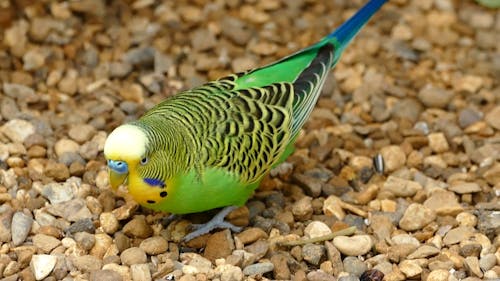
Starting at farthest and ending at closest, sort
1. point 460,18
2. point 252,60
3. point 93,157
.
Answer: point 460,18
point 252,60
point 93,157

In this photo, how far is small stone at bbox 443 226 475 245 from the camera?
4.18 m

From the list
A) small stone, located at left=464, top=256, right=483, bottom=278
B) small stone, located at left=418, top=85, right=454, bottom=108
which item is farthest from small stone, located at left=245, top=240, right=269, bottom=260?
small stone, located at left=418, top=85, right=454, bottom=108

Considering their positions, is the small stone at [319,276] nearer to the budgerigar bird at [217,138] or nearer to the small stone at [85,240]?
the budgerigar bird at [217,138]

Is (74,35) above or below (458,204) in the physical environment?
above

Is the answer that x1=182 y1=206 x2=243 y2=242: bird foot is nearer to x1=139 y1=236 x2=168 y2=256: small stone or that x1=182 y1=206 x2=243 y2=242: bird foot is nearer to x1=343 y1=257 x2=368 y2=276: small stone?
x1=139 y1=236 x2=168 y2=256: small stone

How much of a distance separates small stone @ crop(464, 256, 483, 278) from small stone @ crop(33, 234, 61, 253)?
73.1 inches

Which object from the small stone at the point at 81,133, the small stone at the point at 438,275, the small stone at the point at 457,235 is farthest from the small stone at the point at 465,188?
the small stone at the point at 81,133

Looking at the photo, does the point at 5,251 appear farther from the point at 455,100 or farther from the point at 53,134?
the point at 455,100

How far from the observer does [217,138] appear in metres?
3.98

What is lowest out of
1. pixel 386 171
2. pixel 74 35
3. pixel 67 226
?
pixel 386 171

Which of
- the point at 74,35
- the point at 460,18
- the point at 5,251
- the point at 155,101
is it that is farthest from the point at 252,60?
the point at 5,251

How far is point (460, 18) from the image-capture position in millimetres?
6109

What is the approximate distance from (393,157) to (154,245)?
5.04 feet

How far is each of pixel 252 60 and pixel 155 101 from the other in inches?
28.4
